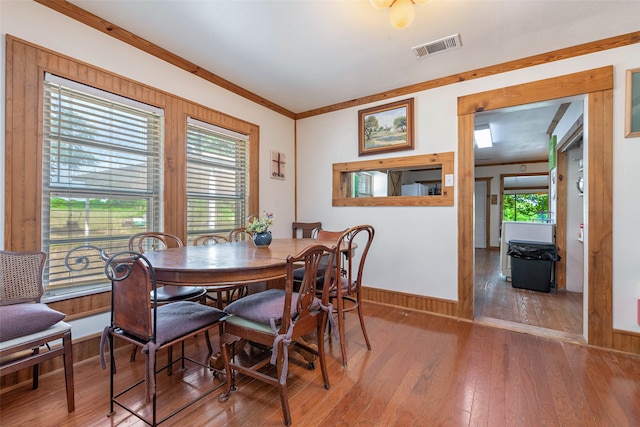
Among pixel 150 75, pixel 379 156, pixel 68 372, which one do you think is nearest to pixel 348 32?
pixel 379 156

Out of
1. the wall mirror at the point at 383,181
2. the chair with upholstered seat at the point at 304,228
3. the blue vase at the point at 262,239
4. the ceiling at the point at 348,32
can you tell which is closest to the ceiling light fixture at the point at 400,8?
the ceiling at the point at 348,32

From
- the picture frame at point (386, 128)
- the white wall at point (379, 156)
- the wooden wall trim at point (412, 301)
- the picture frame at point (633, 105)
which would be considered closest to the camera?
the white wall at point (379, 156)

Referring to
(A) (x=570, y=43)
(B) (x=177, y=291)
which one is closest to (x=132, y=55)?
(B) (x=177, y=291)

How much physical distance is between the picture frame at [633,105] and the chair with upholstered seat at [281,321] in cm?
256

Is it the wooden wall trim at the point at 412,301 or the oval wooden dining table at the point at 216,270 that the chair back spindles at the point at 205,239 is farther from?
the wooden wall trim at the point at 412,301

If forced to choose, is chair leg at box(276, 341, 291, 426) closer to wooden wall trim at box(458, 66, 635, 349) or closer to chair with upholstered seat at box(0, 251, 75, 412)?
chair with upholstered seat at box(0, 251, 75, 412)

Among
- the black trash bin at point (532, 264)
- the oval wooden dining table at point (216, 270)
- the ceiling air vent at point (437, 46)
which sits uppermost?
the ceiling air vent at point (437, 46)

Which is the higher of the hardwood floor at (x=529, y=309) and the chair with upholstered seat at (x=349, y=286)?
the chair with upholstered seat at (x=349, y=286)

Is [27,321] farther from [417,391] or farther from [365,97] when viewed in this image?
[365,97]

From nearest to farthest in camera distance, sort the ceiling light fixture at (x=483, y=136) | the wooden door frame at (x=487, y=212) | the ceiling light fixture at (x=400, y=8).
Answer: the ceiling light fixture at (x=400, y=8) < the ceiling light fixture at (x=483, y=136) < the wooden door frame at (x=487, y=212)

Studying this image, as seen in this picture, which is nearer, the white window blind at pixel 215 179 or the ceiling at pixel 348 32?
the ceiling at pixel 348 32

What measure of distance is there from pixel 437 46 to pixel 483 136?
313cm

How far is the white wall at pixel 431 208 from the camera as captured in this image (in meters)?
2.22

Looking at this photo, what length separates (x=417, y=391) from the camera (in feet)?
5.62
